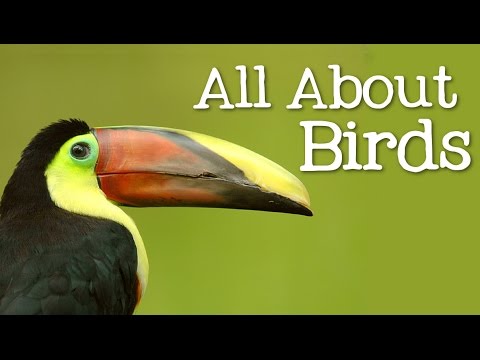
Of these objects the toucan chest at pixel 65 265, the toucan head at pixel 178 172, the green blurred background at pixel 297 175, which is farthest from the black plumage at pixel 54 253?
the green blurred background at pixel 297 175

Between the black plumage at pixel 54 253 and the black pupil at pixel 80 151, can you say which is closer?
the black plumage at pixel 54 253

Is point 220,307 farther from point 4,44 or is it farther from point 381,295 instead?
point 4,44

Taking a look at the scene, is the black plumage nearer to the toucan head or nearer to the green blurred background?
the toucan head

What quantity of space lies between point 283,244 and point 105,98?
1336mm

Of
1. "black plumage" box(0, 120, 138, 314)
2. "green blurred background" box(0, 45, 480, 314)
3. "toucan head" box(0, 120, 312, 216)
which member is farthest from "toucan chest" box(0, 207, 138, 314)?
"green blurred background" box(0, 45, 480, 314)

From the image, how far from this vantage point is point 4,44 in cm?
421

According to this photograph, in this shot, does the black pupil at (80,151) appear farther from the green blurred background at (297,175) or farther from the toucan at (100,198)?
the green blurred background at (297,175)

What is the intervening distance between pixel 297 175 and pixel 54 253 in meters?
1.75

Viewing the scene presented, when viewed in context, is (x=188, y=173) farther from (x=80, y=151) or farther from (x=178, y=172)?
(x=80, y=151)

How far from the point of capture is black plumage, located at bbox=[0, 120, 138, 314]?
118 inches

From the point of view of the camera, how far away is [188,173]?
3.42 m

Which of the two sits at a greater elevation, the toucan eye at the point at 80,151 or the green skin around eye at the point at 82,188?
the toucan eye at the point at 80,151

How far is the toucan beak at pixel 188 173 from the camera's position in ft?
11.1

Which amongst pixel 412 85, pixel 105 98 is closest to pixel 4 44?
pixel 105 98
